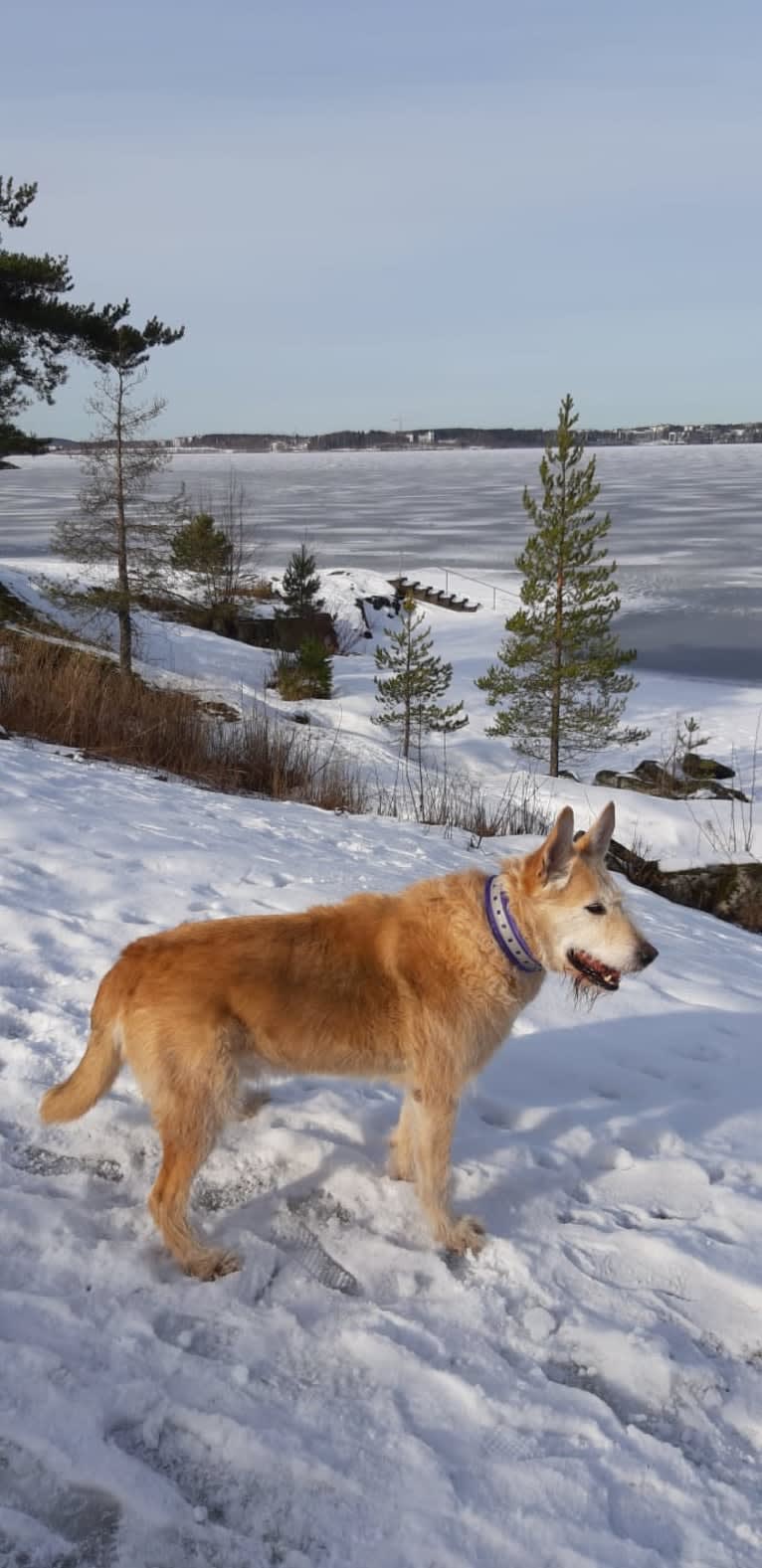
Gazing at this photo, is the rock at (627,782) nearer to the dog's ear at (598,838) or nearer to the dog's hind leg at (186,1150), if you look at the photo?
the dog's ear at (598,838)

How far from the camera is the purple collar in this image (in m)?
3.52

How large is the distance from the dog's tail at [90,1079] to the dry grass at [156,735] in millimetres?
6854

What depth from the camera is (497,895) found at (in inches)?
142

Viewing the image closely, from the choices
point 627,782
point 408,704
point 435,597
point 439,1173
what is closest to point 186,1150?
point 439,1173

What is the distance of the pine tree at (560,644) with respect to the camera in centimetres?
2798

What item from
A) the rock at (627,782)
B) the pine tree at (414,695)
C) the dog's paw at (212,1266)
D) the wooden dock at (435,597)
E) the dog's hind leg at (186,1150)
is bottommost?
the rock at (627,782)

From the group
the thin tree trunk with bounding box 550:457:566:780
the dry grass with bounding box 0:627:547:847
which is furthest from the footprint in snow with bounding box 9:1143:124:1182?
the thin tree trunk with bounding box 550:457:566:780

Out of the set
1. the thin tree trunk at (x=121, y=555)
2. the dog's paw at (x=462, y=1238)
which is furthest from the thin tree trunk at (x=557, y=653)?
the dog's paw at (x=462, y=1238)

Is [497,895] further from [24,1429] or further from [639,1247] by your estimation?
[24,1429]

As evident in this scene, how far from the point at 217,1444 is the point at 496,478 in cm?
14024

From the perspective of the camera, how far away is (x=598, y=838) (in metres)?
3.60

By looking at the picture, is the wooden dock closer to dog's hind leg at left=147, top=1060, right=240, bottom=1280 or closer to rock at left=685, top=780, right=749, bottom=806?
rock at left=685, top=780, right=749, bottom=806

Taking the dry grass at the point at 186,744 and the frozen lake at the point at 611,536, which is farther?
the frozen lake at the point at 611,536

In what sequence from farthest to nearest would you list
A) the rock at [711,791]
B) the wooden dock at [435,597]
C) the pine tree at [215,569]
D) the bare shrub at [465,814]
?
the wooden dock at [435,597]
the pine tree at [215,569]
the rock at [711,791]
the bare shrub at [465,814]
